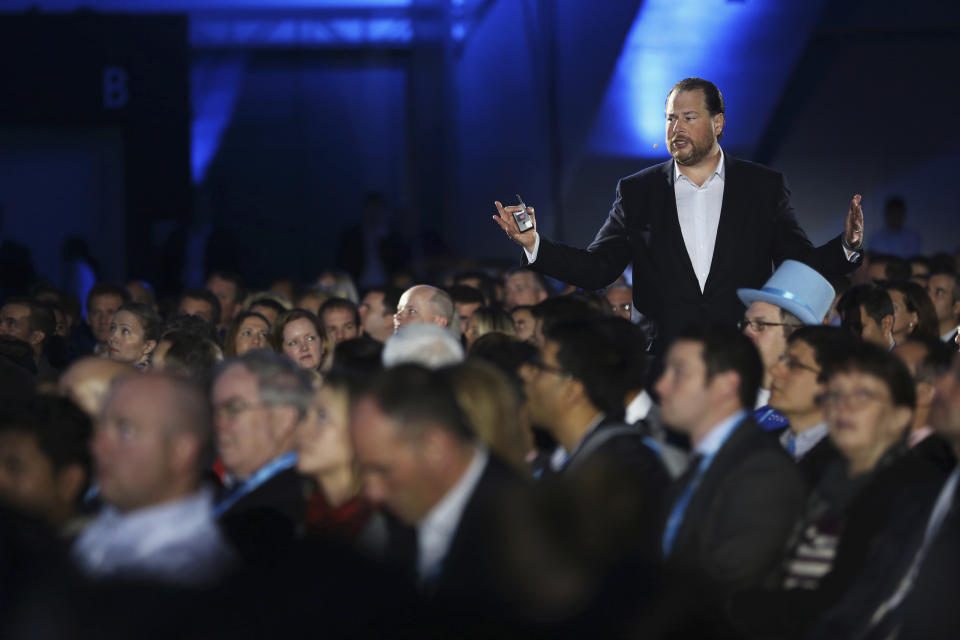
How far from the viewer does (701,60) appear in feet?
35.4

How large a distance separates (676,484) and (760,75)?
841 cm

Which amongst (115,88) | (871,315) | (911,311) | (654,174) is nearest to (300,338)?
(654,174)

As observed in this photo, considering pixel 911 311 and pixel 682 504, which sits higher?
pixel 911 311

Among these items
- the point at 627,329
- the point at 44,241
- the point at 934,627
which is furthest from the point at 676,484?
the point at 44,241

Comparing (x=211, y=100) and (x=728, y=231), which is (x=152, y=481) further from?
(x=211, y=100)

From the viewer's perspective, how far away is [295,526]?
3.53 meters

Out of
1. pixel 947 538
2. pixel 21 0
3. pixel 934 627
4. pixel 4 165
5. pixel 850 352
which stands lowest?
pixel 934 627

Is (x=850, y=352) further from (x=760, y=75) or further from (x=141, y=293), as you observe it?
(x=760, y=75)

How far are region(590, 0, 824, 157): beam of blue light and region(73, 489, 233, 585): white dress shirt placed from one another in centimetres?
794

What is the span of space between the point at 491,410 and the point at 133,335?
361cm

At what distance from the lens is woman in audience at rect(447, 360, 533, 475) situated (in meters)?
3.19

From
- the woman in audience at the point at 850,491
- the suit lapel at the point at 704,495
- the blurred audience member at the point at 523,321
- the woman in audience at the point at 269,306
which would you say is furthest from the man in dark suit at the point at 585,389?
the woman in audience at the point at 269,306

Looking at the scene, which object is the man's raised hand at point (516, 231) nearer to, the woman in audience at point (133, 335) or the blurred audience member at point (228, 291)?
the woman in audience at point (133, 335)

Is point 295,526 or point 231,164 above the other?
point 231,164
